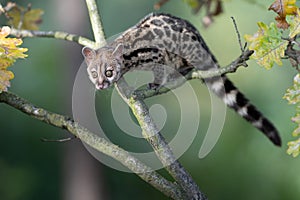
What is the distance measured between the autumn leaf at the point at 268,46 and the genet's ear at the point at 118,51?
1.35 m

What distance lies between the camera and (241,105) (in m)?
3.54

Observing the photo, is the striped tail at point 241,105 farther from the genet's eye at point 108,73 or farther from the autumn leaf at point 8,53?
the autumn leaf at point 8,53

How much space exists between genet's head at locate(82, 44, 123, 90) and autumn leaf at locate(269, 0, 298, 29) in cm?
120

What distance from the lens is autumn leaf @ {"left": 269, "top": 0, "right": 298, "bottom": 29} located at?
2.28 meters

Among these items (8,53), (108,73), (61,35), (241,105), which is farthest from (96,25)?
(241,105)

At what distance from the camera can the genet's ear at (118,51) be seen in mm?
3498

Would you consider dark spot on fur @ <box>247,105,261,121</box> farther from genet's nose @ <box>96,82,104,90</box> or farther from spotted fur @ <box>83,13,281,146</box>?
genet's nose @ <box>96,82,104,90</box>

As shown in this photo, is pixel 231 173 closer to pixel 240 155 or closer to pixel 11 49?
pixel 240 155

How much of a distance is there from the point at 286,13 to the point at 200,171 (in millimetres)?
6954

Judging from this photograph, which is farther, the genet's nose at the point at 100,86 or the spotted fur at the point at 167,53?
the spotted fur at the point at 167,53

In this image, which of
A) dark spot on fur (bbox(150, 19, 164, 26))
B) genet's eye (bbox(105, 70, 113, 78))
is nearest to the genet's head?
genet's eye (bbox(105, 70, 113, 78))

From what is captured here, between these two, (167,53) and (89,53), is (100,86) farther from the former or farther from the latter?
(167,53)

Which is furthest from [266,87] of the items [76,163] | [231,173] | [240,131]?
[76,163]

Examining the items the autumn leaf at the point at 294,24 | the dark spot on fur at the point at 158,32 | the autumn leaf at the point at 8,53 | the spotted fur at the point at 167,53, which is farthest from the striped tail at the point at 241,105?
the autumn leaf at the point at 8,53
